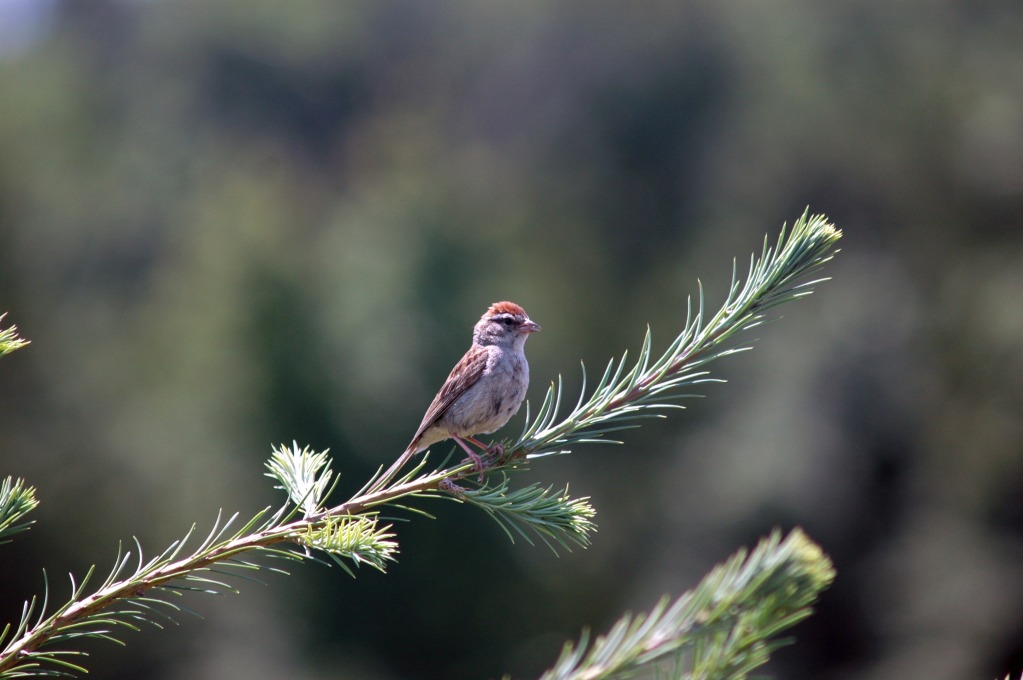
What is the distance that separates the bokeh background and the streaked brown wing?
7.12 metres

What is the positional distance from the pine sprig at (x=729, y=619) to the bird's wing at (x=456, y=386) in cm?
304

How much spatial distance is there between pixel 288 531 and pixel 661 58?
30749 mm

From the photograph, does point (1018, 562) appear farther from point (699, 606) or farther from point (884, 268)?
point (699, 606)

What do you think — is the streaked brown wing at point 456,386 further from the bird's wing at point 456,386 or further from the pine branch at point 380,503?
the pine branch at point 380,503

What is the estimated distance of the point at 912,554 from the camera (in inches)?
477

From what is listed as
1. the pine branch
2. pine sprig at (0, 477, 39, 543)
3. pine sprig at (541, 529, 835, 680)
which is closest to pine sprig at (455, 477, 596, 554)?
the pine branch

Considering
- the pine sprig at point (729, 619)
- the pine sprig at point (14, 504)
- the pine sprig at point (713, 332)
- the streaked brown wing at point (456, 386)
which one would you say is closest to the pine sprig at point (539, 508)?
the pine sprig at point (713, 332)

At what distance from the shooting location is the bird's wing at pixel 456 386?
4312 mm

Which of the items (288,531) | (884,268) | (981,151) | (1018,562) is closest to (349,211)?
(884,268)

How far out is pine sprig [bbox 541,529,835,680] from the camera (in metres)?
1.25

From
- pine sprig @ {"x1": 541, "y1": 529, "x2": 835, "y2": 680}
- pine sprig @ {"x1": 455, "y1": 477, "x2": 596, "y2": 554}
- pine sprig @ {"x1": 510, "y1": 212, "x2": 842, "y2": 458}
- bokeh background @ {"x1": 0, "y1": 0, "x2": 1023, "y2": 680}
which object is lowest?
pine sprig @ {"x1": 541, "y1": 529, "x2": 835, "y2": 680}

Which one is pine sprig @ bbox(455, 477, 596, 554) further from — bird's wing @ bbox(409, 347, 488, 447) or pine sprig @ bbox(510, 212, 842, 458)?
bird's wing @ bbox(409, 347, 488, 447)

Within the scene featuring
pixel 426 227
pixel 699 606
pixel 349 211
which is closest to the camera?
pixel 699 606

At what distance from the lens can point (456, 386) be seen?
433 cm
